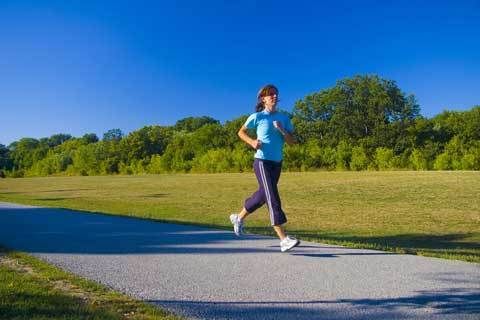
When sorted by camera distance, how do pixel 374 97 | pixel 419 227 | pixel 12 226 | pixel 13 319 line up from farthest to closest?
pixel 374 97, pixel 419 227, pixel 12 226, pixel 13 319

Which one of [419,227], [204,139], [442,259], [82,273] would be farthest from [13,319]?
[204,139]

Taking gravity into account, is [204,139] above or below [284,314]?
above

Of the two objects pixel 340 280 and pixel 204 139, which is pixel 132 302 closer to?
pixel 340 280

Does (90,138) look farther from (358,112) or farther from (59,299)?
(59,299)

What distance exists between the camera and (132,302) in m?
4.99

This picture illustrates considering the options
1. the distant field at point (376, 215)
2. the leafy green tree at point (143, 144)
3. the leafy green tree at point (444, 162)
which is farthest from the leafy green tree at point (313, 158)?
the distant field at point (376, 215)

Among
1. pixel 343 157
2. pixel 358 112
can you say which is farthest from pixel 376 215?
pixel 358 112

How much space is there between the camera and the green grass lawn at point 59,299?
14.9 feet

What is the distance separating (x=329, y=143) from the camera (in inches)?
3543

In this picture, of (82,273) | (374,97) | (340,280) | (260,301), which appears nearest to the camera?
(260,301)

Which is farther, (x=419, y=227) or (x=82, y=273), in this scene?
(x=419, y=227)

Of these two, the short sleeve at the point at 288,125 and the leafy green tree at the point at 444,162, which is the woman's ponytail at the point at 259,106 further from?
the leafy green tree at the point at 444,162

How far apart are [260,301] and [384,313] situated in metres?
1.10

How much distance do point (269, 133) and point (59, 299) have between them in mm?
3641
